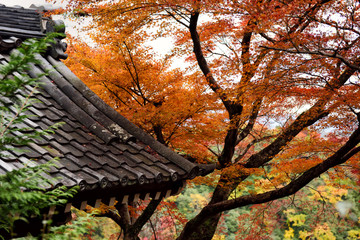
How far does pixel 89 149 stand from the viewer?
380 centimetres

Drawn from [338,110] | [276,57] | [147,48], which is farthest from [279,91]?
[147,48]

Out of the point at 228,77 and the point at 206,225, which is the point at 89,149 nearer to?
the point at 228,77

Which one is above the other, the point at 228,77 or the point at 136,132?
the point at 228,77

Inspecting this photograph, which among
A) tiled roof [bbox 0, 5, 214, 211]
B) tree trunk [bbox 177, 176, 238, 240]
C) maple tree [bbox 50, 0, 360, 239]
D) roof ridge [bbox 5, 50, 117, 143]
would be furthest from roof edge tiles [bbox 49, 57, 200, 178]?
tree trunk [bbox 177, 176, 238, 240]

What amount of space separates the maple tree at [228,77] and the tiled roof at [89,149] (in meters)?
2.71

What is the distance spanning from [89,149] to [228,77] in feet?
16.4

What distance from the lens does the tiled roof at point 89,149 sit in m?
3.24

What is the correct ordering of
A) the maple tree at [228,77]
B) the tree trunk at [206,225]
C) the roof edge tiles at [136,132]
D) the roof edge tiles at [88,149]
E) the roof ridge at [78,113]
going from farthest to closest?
the tree trunk at [206,225], the maple tree at [228,77], the roof edge tiles at [136,132], the roof ridge at [78,113], the roof edge tiles at [88,149]

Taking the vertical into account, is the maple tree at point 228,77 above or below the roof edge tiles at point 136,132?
above

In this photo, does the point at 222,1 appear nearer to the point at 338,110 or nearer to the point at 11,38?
the point at 338,110

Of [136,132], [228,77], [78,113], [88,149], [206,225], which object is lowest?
[88,149]

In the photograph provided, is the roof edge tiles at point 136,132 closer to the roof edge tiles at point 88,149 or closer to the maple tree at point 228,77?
the roof edge tiles at point 88,149

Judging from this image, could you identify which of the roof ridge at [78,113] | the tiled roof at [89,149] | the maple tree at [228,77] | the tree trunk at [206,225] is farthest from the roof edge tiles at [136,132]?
the tree trunk at [206,225]

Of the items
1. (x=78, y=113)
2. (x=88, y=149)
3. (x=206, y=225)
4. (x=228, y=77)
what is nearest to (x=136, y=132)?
(x=78, y=113)
